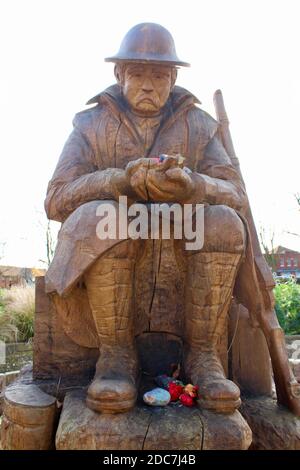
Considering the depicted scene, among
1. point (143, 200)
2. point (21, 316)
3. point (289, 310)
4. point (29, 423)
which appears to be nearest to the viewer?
point (29, 423)

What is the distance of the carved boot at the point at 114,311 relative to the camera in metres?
2.19

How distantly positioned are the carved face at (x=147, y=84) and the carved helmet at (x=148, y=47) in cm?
6

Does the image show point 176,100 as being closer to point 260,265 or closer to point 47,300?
point 260,265

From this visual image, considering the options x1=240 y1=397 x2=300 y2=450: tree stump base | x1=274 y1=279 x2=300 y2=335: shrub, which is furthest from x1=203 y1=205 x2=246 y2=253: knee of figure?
x1=274 y1=279 x2=300 y2=335: shrub

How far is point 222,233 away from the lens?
225cm

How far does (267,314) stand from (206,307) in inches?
21.2

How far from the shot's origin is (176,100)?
289 cm

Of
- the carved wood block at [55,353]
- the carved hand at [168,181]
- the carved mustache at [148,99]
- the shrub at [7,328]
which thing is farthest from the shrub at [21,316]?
the carved hand at [168,181]

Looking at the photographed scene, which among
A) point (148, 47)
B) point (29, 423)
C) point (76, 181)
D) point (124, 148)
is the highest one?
point (148, 47)

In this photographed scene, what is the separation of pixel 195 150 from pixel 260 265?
0.86 m

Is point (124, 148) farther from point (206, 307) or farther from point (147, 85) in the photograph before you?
point (206, 307)

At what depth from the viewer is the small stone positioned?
6.70ft

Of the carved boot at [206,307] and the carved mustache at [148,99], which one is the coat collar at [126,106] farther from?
the carved boot at [206,307]

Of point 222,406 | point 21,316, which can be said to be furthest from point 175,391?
point 21,316
